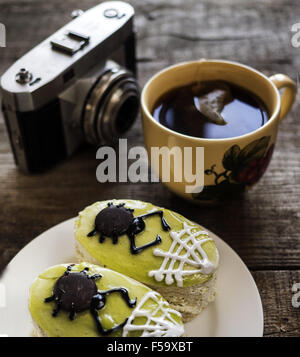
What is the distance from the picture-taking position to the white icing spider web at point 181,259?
61 cm

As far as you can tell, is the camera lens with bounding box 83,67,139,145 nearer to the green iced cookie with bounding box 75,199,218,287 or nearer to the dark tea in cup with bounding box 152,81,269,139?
the dark tea in cup with bounding box 152,81,269,139

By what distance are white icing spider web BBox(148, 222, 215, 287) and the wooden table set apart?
0.13 metres

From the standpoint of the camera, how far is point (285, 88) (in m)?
0.82

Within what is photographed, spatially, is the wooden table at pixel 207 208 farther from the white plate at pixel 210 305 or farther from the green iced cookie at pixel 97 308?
the green iced cookie at pixel 97 308

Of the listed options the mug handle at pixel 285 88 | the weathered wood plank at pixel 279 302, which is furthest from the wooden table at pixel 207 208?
the mug handle at pixel 285 88

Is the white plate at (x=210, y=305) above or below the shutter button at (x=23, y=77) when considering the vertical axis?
below

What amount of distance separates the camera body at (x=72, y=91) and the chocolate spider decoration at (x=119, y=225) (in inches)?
9.5

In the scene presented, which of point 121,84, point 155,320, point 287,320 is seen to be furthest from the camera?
point 121,84

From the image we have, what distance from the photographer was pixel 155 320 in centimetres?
56

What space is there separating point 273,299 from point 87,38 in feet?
1.65

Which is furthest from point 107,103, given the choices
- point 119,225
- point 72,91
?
point 119,225

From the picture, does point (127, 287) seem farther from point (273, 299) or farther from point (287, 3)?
point (287, 3)

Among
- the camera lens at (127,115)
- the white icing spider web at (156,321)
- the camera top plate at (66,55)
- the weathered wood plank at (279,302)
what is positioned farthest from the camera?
the camera lens at (127,115)
